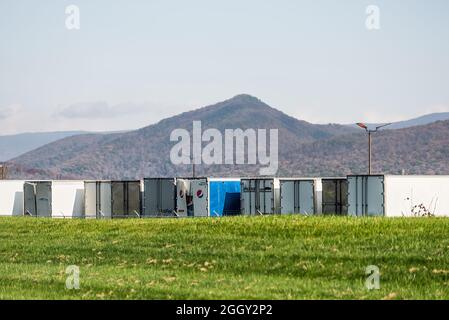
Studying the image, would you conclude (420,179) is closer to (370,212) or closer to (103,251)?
(370,212)

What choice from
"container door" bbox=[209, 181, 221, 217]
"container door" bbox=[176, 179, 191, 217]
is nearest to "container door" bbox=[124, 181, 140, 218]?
"container door" bbox=[176, 179, 191, 217]

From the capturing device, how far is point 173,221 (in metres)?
34.4

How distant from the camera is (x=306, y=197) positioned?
164ft

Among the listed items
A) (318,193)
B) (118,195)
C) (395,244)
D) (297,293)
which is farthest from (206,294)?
(118,195)

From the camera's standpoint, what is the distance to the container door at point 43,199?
189 ft

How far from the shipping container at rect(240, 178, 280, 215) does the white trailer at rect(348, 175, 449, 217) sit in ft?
19.2

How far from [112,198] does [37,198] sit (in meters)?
4.64

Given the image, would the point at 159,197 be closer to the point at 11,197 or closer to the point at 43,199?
the point at 43,199

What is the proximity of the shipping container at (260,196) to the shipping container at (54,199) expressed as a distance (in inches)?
484

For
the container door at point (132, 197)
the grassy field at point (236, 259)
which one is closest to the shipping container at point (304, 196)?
the container door at point (132, 197)

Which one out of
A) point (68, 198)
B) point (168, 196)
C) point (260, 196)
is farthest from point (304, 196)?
point (68, 198)

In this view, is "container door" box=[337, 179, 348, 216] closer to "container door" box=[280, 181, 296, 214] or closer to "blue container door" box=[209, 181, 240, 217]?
"container door" box=[280, 181, 296, 214]

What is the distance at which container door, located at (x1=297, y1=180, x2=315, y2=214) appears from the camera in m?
49.8

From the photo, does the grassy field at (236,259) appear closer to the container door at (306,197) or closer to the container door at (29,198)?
the container door at (306,197)
